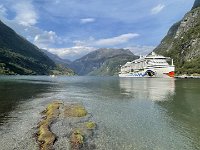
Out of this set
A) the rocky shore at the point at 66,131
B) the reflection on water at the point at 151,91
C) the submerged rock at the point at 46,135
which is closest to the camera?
the submerged rock at the point at 46,135

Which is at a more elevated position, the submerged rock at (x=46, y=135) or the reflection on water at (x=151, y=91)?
the submerged rock at (x=46, y=135)

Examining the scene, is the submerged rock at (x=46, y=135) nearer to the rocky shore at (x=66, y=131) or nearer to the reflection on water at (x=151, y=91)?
the rocky shore at (x=66, y=131)

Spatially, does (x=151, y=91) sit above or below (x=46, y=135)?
below

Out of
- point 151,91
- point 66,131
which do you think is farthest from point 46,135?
point 151,91

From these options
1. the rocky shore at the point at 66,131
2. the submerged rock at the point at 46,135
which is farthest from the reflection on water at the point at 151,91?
the submerged rock at the point at 46,135

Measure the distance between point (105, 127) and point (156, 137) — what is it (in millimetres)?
6754

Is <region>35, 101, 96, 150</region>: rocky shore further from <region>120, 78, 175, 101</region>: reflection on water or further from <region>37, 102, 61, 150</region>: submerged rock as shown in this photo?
<region>120, 78, 175, 101</region>: reflection on water

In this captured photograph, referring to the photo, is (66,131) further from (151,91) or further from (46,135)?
(151,91)

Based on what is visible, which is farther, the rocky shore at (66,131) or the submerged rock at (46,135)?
the rocky shore at (66,131)

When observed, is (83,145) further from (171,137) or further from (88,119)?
(88,119)

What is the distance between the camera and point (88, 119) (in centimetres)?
3709

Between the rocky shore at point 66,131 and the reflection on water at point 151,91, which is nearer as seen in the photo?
the rocky shore at point 66,131

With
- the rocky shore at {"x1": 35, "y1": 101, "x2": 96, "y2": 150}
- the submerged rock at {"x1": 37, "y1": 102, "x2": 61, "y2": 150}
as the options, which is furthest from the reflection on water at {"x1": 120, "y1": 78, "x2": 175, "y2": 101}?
the submerged rock at {"x1": 37, "y1": 102, "x2": 61, "y2": 150}

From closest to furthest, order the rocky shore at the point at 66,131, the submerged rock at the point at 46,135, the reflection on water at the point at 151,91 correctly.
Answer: the submerged rock at the point at 46,135 < the rocky shore at the point at 66,131 < the reflection on water at the point at 151,91
